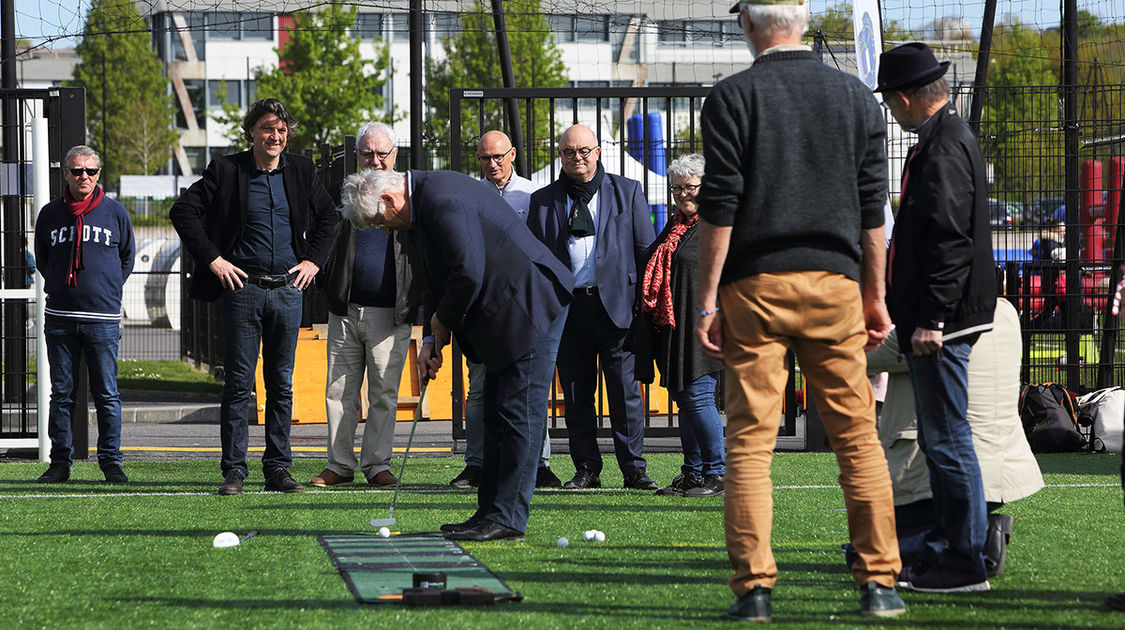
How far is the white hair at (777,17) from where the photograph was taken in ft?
12.4

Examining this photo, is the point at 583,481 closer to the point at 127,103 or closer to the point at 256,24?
the point at 256,24

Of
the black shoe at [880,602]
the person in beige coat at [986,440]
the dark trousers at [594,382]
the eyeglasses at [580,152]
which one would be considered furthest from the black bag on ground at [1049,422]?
the black shoe at [880,602]

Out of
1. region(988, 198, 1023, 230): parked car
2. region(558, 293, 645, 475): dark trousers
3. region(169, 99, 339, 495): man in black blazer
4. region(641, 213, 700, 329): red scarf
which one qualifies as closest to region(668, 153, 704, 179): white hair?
region(641, 213, 700, 329): red scarf

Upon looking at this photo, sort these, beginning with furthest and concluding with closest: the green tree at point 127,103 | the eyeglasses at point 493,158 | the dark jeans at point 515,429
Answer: the green tree at point 127,103, the eyeglasses at point 493,158, the dark jeans at point 515,429

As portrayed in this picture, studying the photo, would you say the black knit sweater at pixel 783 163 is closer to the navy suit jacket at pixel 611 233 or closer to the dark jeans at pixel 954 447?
the dark jeans at pixel 954 447

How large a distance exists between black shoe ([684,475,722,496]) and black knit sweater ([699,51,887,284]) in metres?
3.16

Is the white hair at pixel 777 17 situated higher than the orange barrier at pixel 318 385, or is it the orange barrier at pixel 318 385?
the white hair at pixel 777 17

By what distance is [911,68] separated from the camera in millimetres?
4250

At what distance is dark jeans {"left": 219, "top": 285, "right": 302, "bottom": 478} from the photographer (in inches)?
275

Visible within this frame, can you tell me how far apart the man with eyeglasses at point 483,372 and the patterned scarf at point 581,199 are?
0.98ft

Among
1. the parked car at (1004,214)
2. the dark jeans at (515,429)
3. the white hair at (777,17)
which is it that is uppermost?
the white hair at (777,17)

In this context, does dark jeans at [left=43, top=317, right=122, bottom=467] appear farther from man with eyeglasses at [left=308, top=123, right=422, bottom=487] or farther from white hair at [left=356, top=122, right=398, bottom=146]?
white hair at [left=356, top=122, right=398, bottom=146]

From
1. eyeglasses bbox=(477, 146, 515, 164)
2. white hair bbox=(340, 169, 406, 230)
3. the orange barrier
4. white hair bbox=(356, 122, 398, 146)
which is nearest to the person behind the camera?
white hair bbox=(340, 169, 406, 230)

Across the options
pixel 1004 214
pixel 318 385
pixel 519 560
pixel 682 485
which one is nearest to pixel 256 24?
pixel 318 385
